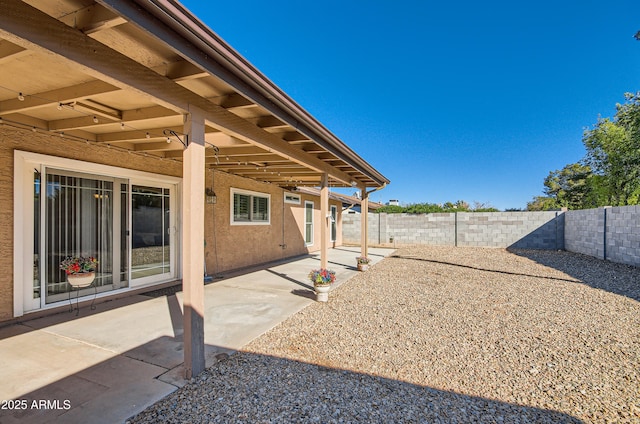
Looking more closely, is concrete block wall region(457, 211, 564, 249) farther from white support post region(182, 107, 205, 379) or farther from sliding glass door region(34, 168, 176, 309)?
white support post region(182, 107, 205, 379)

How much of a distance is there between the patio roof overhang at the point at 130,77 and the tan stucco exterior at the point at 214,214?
26 cm

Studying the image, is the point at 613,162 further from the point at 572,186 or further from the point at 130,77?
the point at 130,77

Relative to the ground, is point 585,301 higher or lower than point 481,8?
lower

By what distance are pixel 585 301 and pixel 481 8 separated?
972cm

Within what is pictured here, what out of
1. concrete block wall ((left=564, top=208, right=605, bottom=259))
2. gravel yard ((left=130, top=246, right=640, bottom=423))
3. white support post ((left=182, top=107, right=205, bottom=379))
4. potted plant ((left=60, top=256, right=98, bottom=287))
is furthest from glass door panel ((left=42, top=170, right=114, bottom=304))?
concrete block wall ((left=564, top=208, right=605, bottom=259))

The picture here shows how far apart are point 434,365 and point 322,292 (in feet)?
8.37

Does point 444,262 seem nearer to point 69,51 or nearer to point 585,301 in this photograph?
point 585,301

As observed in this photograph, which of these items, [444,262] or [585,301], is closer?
[585,301]

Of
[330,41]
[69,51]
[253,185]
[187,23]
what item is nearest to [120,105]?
[69,51]

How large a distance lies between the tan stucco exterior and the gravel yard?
340 cm

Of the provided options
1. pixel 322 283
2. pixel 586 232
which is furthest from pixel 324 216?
pixel 586 232

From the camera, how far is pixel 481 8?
1038 centimetres

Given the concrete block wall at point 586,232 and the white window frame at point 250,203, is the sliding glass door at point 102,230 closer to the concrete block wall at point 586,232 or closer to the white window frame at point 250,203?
the white window frame at point 250,203

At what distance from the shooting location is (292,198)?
1178 centimetres
